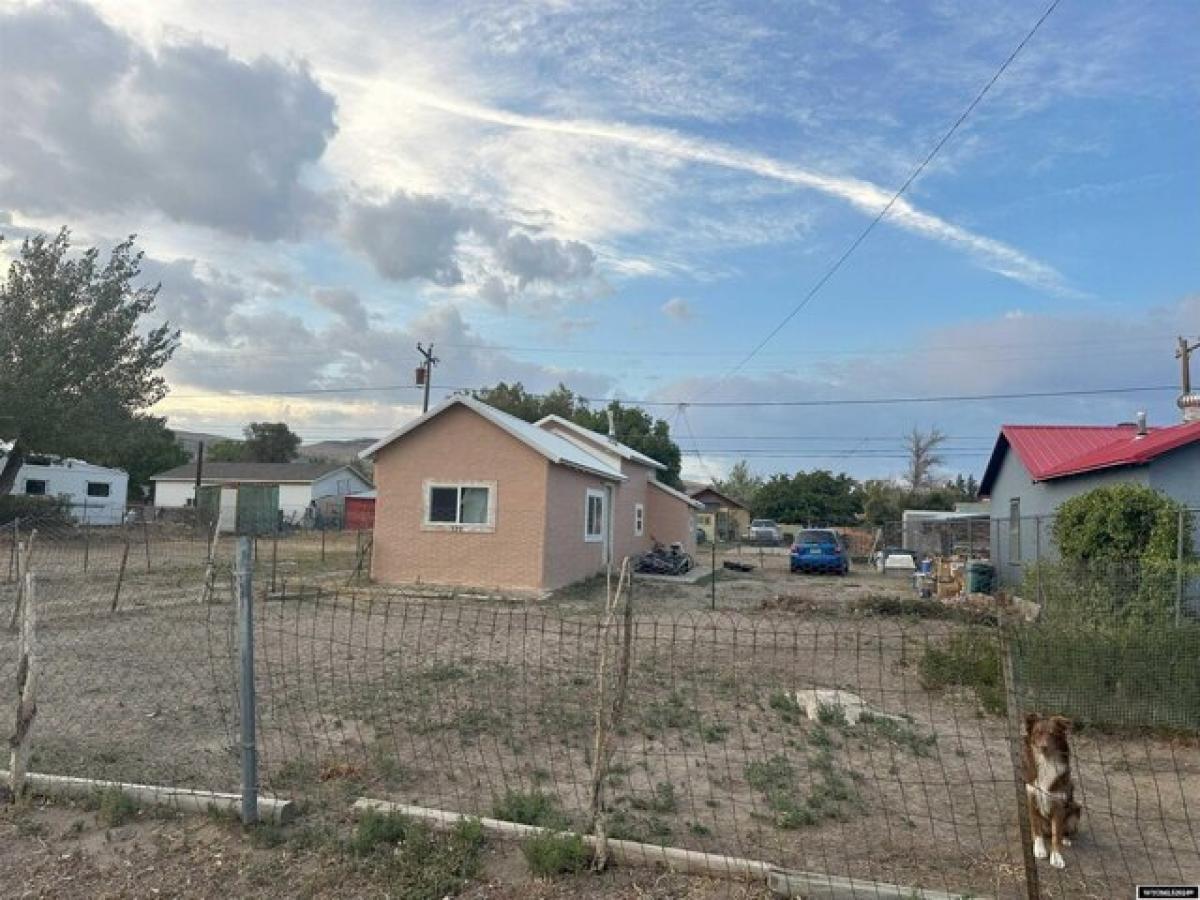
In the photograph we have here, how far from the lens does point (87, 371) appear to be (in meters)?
34.2


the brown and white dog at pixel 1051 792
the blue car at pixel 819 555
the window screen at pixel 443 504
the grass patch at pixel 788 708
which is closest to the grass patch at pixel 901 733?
the grass patch at pixel 788 708

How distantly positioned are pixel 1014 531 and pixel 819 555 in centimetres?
987

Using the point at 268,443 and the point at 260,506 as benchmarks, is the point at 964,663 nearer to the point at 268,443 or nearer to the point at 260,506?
the point at 260,506

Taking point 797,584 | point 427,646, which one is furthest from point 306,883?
point 797,584

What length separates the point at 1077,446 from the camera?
20.2 m

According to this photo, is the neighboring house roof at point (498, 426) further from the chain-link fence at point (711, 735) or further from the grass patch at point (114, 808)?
the grass patch at point (114, 808)

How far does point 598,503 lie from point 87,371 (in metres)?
23.3

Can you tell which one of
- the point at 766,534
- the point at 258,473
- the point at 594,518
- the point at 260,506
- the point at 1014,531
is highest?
the point at 258,473

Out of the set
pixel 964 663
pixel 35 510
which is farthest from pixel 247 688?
pixel 35 510

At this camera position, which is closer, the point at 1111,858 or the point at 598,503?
the point at 1111,858

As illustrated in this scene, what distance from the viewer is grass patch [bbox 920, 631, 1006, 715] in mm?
8280

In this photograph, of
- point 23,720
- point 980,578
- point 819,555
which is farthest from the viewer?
point 819,555

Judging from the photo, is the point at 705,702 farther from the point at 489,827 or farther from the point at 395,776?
the point at 489,827

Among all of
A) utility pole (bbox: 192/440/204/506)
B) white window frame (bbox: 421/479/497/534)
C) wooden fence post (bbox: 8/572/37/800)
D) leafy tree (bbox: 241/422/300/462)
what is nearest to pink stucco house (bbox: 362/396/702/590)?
white window frame (bbox: 421/479/497/534)
